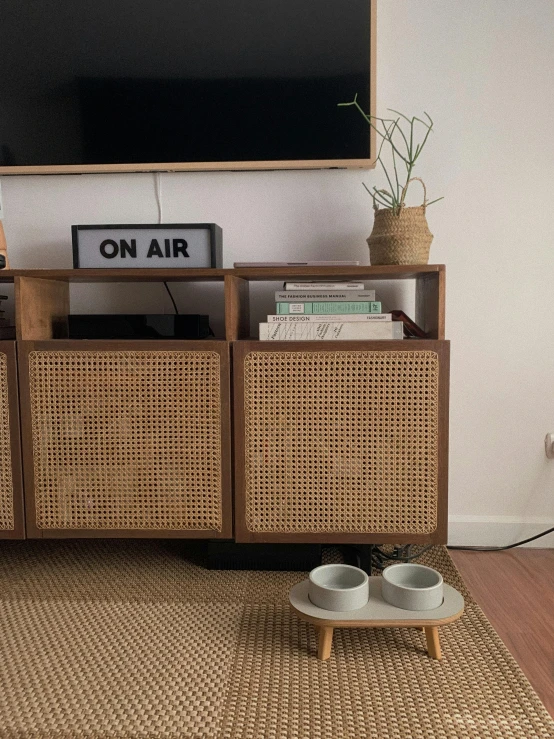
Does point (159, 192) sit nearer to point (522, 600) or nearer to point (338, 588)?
point (338, 588)

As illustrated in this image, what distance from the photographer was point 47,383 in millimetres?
1394

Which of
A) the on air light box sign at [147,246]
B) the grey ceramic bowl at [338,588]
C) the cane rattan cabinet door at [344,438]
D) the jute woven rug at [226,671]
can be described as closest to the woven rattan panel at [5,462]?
the jute woven rug at [226,671]

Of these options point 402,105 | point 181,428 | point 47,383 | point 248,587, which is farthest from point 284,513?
point 402,105

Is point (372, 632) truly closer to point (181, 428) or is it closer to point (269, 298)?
point (181, 428)

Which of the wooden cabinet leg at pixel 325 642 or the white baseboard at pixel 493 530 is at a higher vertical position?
the wooden cabinet leg at pixel 325 642

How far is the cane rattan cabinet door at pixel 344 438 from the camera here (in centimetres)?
135

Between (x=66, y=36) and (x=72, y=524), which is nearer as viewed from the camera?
(x=72, y=524)

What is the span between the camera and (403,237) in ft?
4.58

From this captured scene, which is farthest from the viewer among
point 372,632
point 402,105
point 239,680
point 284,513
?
point 402,105

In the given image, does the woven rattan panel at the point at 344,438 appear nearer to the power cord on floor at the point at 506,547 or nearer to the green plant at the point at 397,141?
the power cord on floor at the point at 506,547

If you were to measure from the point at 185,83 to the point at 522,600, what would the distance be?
1581mm

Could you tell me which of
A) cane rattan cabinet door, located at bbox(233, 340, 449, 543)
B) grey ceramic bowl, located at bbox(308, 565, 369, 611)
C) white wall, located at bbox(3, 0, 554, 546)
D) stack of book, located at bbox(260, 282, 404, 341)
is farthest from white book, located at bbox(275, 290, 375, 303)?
grey ceramic bowl, located at bbox(308, 565, 369, 611)

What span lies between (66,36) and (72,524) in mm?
1313

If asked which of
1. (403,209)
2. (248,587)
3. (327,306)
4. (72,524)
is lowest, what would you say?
(248,587)
